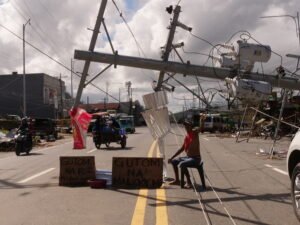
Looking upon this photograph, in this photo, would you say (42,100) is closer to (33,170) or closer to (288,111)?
(288,111)

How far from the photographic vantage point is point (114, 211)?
964cm

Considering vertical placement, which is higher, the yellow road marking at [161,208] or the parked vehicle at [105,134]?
the parked vehicle at [105,134]

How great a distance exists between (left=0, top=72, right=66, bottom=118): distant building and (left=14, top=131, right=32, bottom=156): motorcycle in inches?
2706

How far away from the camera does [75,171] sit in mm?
13398

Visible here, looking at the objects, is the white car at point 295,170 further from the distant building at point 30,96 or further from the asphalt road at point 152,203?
the distant building at point 30,96

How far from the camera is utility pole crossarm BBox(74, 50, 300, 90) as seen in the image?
14659mm

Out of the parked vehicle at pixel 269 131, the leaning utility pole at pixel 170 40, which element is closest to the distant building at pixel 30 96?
the parked vehicle at pixel 269 131

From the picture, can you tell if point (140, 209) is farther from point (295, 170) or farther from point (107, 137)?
point (107, 137)

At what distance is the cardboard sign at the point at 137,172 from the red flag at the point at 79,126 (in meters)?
1.53

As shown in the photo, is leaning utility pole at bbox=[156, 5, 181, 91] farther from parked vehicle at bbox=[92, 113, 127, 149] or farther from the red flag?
parked vehicle at bbox=[92, 113, 127, 149]

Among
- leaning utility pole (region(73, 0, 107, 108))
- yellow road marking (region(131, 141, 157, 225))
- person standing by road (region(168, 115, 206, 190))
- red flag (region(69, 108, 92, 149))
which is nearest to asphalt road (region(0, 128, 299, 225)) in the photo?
yellow road marking (region(131, 141, 157, 225))

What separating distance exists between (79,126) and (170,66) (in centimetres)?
304

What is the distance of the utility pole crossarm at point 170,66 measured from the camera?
1466 cm

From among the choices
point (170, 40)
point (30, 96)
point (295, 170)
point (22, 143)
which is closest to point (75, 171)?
point (170, 40)
